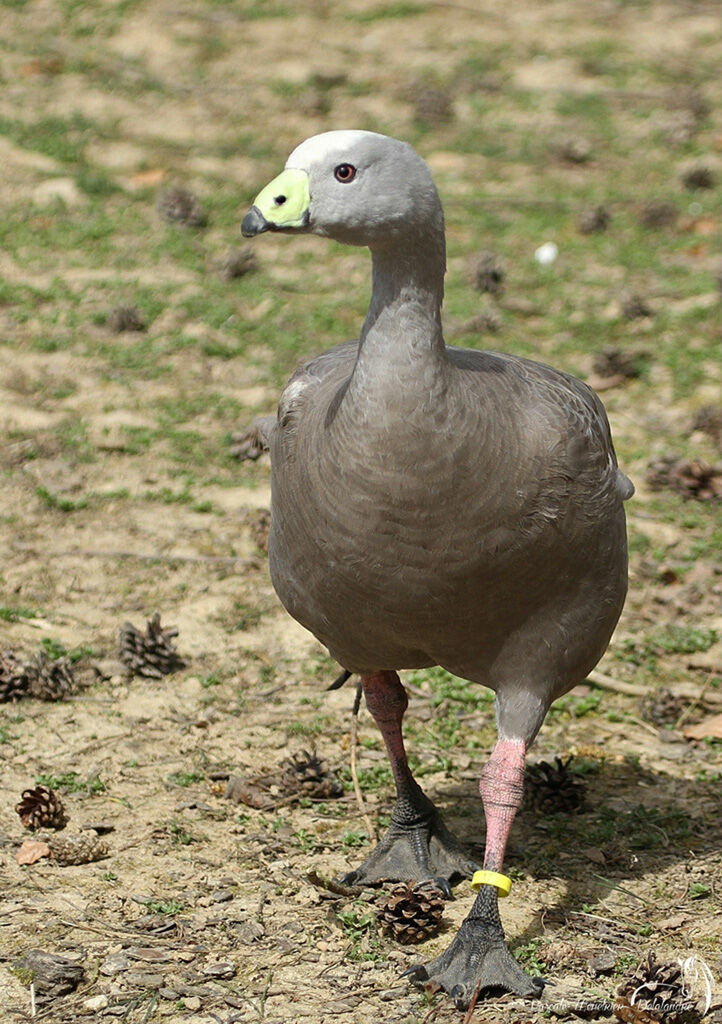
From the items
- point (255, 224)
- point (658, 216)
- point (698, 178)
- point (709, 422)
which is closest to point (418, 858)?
point (255, 224)

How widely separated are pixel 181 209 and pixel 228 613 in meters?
3.86

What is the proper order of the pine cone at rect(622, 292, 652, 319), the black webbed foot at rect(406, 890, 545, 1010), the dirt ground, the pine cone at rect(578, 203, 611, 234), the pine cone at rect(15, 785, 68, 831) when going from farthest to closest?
the pine cone at rect(578, 203, 611, 234) < the pine cone at rect(622, 292, 652, 319) < the pine cone at rect(15, 785, 68, 831) < the dirt ground < the black webbed foot at rect(406, 890, 545, 1010)

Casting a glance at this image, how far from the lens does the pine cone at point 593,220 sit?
29.9 ft

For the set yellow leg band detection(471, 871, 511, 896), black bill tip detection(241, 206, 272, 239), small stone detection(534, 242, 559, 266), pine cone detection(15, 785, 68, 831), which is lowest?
pine cone detection(15, 785, 68, 831)

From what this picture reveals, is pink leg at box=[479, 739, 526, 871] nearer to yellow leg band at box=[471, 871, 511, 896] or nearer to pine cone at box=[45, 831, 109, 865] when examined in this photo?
yellow leg band at box=[471, 871, 511, 896]

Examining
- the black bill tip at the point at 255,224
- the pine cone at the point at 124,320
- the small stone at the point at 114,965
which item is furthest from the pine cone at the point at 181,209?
the small stone at the point at 114,965

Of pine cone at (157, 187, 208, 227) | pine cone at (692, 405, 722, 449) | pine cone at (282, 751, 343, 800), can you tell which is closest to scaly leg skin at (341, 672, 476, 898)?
pine cone at (282, 751, 343, 800)

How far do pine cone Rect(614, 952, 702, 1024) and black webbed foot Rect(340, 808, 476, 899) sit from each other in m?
0.85

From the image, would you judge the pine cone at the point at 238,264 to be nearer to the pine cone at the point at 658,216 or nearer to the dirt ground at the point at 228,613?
the dirt ground at the point at 228,613

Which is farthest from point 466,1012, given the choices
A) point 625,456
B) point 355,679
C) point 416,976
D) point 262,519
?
point 625,456

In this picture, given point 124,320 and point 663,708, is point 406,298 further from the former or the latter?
point 124,320

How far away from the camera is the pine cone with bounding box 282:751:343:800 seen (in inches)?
185

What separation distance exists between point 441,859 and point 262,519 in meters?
2.28

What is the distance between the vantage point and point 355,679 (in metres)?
5.66
